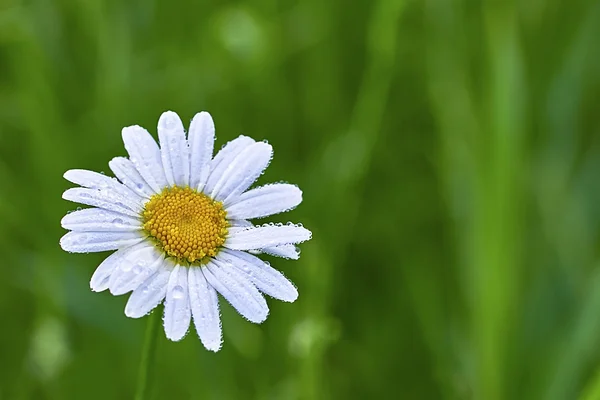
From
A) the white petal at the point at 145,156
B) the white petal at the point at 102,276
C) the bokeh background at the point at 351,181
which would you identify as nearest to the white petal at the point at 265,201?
the white petal at the point at 145,156

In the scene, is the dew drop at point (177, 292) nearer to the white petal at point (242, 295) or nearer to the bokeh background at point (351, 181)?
the white petal at point (242, 295)

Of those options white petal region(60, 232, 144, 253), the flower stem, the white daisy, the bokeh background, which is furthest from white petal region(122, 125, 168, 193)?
the bokeh background

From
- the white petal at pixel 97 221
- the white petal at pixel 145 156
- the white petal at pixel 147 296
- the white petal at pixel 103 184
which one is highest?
the white petal at pixel 145 156

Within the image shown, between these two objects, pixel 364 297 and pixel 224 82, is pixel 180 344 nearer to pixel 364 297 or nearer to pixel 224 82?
pixel 364 297

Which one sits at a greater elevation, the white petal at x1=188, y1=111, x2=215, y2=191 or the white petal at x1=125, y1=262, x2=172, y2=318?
the white petal at x1=188, y1=111, x2=215, y2=191

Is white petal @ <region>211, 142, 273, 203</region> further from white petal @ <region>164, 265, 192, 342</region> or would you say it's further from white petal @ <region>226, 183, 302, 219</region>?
white petal @ <region>164, 265, 192, 342</region>

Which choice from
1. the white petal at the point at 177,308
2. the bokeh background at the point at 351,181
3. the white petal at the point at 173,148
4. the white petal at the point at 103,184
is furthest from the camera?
the bokeh background at the point at 351,181
